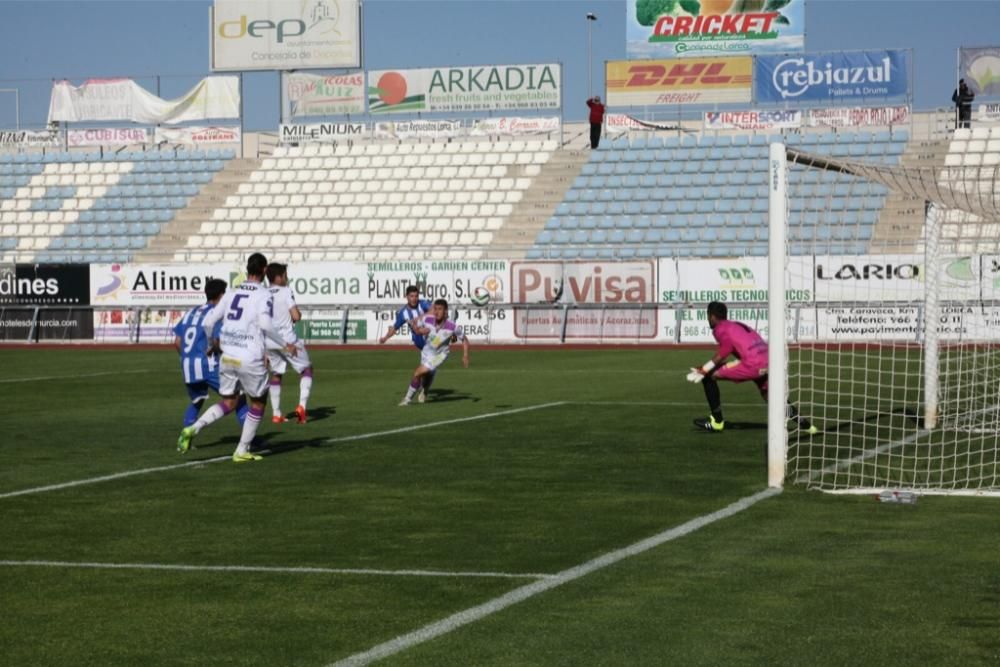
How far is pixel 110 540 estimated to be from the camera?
9.73m

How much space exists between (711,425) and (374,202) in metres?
34.8

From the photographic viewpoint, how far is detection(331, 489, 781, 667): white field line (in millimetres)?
6602

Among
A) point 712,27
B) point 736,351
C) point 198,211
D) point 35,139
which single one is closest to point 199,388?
point 736,351

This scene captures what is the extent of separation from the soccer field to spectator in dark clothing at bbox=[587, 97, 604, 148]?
33602 mm

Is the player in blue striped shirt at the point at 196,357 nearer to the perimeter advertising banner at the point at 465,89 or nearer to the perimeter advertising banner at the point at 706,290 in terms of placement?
the perimeter advertising banner at the point at 706,290

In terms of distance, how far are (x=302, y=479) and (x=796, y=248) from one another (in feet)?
98.9

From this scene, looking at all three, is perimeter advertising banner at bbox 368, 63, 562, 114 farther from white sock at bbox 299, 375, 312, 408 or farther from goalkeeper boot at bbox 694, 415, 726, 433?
goalkeeper boot at bbox 694, 415, 726, 433

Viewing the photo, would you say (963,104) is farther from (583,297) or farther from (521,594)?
(521,594)

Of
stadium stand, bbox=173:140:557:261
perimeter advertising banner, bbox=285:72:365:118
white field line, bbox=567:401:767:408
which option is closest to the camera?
white field line, bbox=567:401:767:408

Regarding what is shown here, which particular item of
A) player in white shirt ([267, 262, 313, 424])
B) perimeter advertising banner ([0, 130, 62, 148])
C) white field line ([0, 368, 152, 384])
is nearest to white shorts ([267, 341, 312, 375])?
player in white shirt ([267, 262, 313, 424])

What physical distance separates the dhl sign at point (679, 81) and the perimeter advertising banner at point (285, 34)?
9.35 meters

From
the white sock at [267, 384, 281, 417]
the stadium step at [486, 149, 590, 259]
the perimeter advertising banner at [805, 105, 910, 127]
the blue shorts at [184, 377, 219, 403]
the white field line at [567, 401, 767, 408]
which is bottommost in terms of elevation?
the white field line at [567, 401, 767, 408]

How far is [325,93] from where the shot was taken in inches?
2228

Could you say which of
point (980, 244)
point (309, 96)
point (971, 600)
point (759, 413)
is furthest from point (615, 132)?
point (971, 600)
